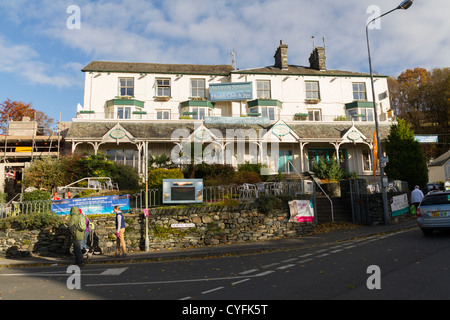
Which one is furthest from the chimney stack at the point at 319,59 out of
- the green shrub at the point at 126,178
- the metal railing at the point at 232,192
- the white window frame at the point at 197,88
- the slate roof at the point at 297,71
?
the green shrub at the point at 126,178

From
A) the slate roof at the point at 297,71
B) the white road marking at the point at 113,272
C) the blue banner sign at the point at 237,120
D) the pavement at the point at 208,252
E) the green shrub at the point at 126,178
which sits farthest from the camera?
the slate roof at the point at 297,71

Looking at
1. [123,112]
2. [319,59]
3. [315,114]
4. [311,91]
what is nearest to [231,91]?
[311,91]

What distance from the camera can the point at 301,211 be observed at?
14539 millimetres

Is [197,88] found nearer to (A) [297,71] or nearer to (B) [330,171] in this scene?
(A) [297,71]

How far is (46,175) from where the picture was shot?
19.3 meters

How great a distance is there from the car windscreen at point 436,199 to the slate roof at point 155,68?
2442 cm

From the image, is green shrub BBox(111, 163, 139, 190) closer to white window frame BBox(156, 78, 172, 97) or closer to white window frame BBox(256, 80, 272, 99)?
white window frame BBox(156, 78, 172, 97)

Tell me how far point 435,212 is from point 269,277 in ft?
24.3

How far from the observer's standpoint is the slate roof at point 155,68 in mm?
30656

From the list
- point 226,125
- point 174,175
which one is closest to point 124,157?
point 226,125

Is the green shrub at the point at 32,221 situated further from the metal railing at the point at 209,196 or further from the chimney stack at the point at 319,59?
the chimney stack at the point at 319,59

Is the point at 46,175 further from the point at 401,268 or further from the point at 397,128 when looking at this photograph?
the point at 397,128
